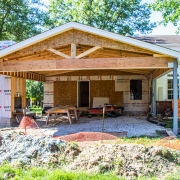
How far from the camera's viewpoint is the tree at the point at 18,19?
851 inches

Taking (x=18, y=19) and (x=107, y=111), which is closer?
(x=107, y=111)

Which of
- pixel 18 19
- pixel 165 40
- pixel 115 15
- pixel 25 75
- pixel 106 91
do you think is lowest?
pixel 106 91

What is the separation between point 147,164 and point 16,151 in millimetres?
2487

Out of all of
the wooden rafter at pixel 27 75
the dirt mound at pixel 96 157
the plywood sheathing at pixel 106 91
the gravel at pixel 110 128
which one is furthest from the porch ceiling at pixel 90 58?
the plywood sheathing at pixel 106 91

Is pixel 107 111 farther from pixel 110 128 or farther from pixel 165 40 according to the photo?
pixel 165 40

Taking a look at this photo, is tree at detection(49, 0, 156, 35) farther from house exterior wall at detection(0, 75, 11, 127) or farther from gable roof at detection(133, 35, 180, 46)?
house exterior wall at detection(0, 75, 11, 127)

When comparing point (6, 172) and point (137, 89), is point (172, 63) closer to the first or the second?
point (6, 172)

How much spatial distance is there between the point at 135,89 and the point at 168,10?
27.8 ft

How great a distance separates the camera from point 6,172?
4.02 metres

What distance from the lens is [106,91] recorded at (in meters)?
14.7

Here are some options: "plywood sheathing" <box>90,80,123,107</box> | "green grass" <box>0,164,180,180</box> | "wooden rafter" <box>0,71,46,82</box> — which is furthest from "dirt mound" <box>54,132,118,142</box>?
"plywood sheathing" <box>90,80,123,107</box>

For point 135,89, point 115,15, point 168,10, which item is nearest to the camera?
point 135,89

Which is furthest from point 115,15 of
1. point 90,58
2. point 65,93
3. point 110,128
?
point 110,128

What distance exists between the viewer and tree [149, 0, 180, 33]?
60.6 ft
